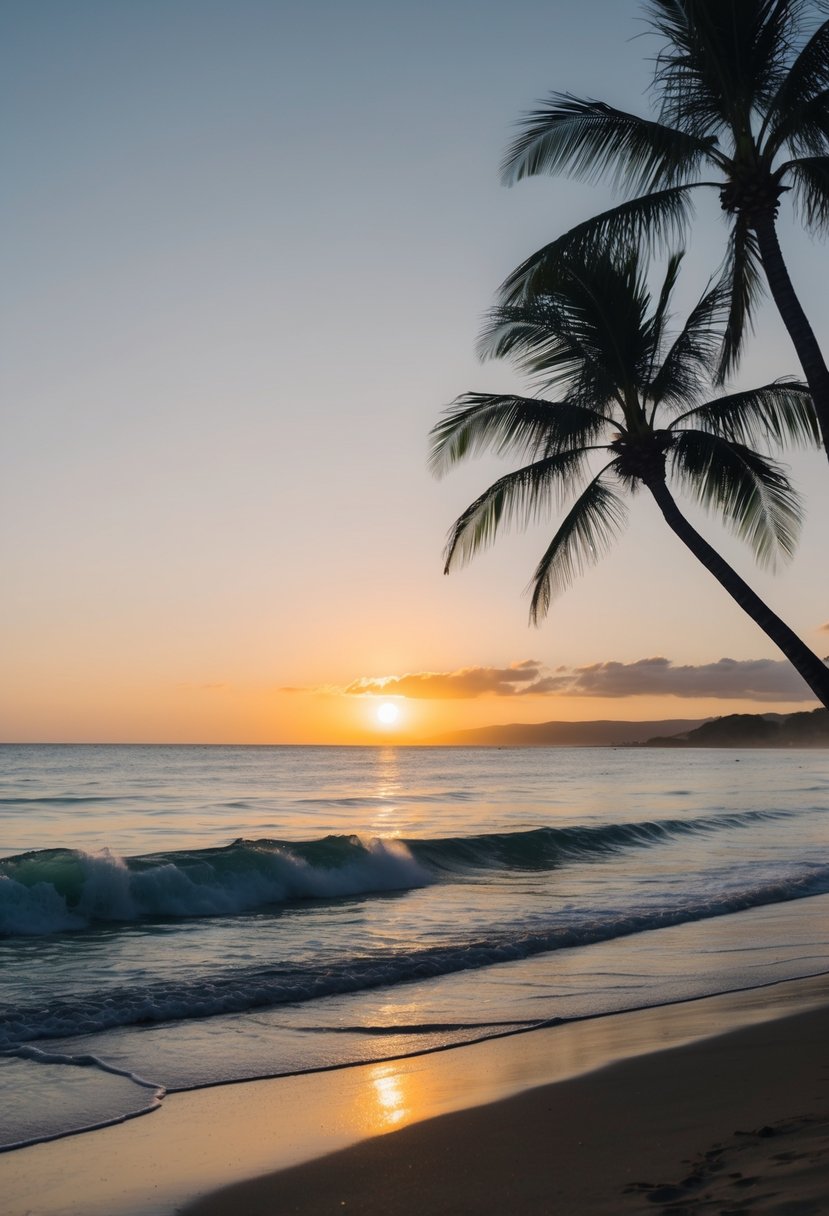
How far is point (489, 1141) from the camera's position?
4.63m

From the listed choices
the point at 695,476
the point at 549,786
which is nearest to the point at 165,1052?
the point at 695,476

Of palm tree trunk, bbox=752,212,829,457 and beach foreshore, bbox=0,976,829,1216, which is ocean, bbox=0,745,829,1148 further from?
palm tree trunk, bbox=752,212,829,457

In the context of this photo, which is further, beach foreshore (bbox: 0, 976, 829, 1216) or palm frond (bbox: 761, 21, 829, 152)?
palm frond (bbox: 761, 21, 829, 152)

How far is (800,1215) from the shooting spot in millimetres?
3170

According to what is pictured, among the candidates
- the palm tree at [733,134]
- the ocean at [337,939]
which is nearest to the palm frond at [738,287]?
the palm tree at [733,134]

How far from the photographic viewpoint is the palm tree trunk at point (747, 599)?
9.03 metres

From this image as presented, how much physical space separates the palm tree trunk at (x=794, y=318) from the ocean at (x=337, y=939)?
5127 mm

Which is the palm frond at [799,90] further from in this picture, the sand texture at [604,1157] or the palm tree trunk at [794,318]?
the sand texture at [604,1157]

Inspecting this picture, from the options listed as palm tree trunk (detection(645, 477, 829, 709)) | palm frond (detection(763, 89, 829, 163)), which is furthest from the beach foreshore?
palm frond (detection(763, 89, 829, 163))

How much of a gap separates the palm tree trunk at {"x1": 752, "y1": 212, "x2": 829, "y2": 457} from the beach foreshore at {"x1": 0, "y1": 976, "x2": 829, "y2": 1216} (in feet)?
16.9

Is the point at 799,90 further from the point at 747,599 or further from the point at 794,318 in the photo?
the point at 747,599

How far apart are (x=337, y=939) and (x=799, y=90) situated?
33.0ft

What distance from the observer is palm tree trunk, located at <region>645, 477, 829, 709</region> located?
356 inches

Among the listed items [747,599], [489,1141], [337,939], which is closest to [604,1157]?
[489,1141]
